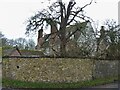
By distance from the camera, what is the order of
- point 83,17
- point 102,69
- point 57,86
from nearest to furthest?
1. point 57,86
2. point 102,69
3. point 83,17

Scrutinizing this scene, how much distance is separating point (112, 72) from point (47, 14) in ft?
30.3

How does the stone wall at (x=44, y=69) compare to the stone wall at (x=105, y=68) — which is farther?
the stone wall at (x=105, y=68)

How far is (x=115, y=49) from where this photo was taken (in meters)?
31.0

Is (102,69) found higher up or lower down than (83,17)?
lower down

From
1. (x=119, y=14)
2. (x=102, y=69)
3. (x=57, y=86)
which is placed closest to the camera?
(x=57, y=86)

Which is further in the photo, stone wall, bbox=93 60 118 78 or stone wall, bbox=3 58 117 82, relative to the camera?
stone wall, bbox=93 60 118 78

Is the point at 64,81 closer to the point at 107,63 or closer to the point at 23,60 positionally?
the point at 23,60

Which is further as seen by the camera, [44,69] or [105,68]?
[105,68]

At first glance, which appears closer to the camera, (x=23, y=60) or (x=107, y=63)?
(x=23, y=60)

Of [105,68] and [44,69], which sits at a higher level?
[44,69]

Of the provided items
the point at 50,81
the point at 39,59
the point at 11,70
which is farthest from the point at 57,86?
the point at 11,70

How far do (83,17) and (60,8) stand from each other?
2596 millimetres

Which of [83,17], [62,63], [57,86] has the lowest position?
[57,86]

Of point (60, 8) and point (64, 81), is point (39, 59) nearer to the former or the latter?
point (64, 81)
